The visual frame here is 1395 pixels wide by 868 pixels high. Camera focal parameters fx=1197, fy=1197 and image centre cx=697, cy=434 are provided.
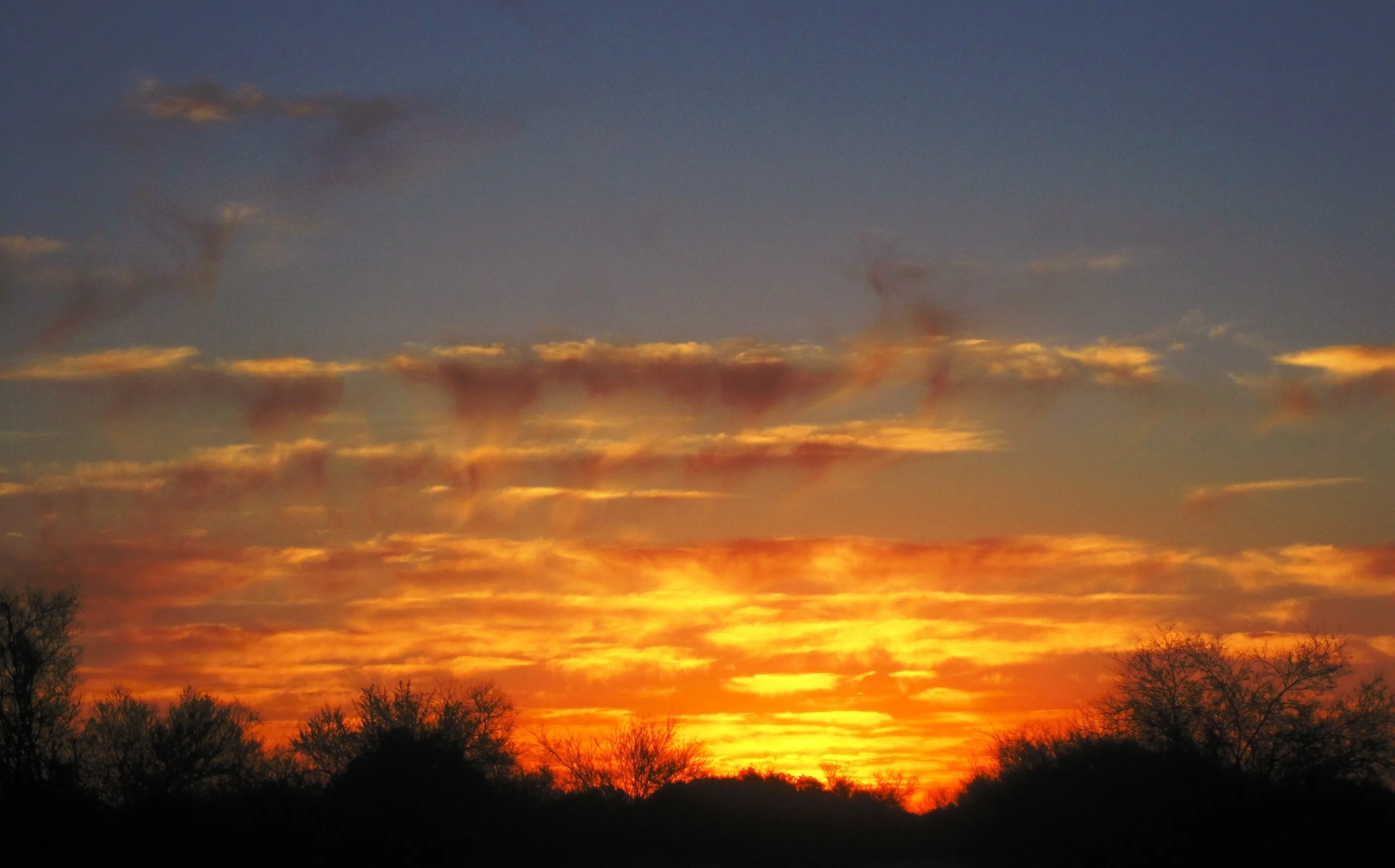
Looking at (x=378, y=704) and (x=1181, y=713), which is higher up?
(x=378, y=704)

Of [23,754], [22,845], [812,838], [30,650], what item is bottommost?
[812,838]

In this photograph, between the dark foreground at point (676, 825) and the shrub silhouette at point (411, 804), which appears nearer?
the dark foreground at point (676, 825)

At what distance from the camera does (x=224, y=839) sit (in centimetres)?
2986

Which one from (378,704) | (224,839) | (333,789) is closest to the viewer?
(224,839)

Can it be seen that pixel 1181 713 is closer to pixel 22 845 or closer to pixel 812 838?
pixel 812 838

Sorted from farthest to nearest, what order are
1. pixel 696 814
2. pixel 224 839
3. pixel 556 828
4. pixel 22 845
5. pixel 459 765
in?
pixel 696 814
pixel 556 828
pixel 459 765
pixel 224 839
pixel 22 845

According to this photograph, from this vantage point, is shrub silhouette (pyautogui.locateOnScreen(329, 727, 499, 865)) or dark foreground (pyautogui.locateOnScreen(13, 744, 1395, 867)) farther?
shrub silhouette (pyautogui.locateOnScreen(329, 727, 499, 865))

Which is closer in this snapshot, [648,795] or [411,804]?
[411,804]

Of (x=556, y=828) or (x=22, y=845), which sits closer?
(x=22, y=845)

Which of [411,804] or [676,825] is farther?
[676,825]

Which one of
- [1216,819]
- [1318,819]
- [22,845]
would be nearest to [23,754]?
[22,845]

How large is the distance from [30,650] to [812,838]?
31416 mm

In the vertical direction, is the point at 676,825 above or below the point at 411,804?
below

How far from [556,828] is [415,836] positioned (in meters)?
8.26
